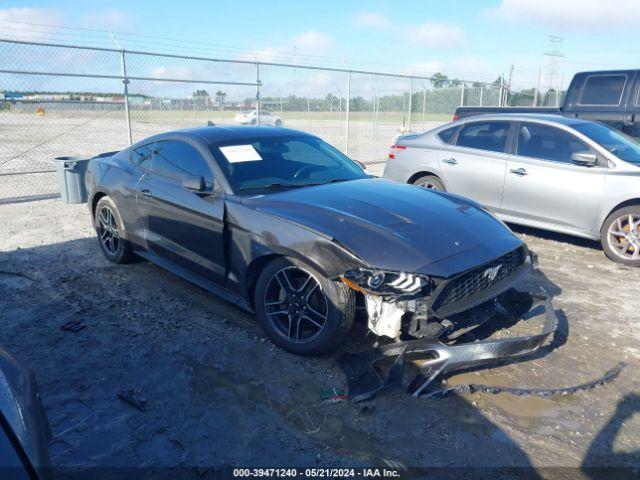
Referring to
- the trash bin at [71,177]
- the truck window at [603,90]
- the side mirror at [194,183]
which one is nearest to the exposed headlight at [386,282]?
the side mirror at [194,183]

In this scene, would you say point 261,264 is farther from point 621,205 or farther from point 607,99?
point 607,99

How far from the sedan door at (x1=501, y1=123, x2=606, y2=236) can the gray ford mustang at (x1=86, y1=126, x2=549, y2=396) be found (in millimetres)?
2517

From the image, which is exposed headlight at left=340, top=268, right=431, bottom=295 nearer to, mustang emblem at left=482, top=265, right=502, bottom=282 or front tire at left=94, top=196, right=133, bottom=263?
mustang emblem at left=482, top=265, right=502, bottom=282

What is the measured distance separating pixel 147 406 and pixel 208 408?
0.38 metres

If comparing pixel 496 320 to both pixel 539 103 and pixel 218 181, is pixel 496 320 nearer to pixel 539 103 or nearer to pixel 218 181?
pixel 218 181

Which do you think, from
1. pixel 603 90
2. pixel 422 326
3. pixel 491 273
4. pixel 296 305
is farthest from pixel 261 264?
pixel 603 90

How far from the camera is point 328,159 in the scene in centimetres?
495

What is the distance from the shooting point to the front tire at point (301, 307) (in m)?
3.39

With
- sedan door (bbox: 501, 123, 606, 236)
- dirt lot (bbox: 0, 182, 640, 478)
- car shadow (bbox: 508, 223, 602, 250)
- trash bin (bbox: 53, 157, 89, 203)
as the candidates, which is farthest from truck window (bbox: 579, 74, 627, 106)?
trash bin (bbox: 53, 157, 89, 203)

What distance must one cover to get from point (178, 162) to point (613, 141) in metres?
5.20

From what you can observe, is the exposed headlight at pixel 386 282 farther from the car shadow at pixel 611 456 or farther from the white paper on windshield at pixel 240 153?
the white paper on windshield at pixel 240 153

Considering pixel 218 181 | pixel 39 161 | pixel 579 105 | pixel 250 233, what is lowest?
pixel 39 161

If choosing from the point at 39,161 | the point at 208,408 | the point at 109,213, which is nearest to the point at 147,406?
the point at 208,408

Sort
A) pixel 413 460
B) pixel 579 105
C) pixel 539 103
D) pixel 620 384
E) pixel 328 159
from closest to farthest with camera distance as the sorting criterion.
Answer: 1. pixel 413 460
2. pixel 620 384
3. pixel 328 159
4. pixel 579 105
5. pixel 539 103
